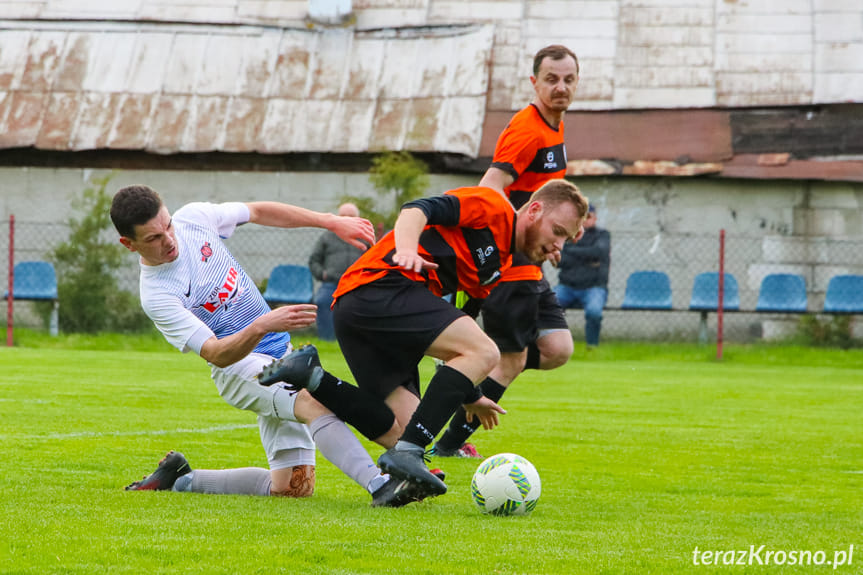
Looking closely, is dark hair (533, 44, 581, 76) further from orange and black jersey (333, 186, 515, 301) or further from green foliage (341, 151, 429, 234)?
green foliage (341, 151, 429, 234)

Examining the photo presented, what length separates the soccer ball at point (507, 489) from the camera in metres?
4.83

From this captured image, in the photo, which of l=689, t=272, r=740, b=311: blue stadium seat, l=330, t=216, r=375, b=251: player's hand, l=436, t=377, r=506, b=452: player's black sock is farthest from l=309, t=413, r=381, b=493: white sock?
l=689, t=272, r=740, b=311: blue stadium seat

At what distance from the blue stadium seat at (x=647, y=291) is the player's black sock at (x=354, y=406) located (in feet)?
42.4

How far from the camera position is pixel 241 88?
2138cm

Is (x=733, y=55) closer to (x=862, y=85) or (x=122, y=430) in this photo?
(x=862, y=85)

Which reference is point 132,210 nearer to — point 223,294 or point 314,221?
point 223,294

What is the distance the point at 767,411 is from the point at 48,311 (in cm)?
1160

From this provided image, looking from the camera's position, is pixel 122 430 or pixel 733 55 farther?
pixel 733 55

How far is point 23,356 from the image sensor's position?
14.3 metres

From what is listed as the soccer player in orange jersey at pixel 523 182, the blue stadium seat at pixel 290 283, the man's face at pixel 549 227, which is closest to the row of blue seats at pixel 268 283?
the blue stadium seat at pixel 290 283

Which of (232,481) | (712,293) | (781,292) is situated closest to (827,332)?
(781,292)

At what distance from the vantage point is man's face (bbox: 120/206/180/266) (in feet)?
16.6

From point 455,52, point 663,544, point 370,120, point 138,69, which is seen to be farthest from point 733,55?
point 663,544

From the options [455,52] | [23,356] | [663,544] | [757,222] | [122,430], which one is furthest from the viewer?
[455,52]
